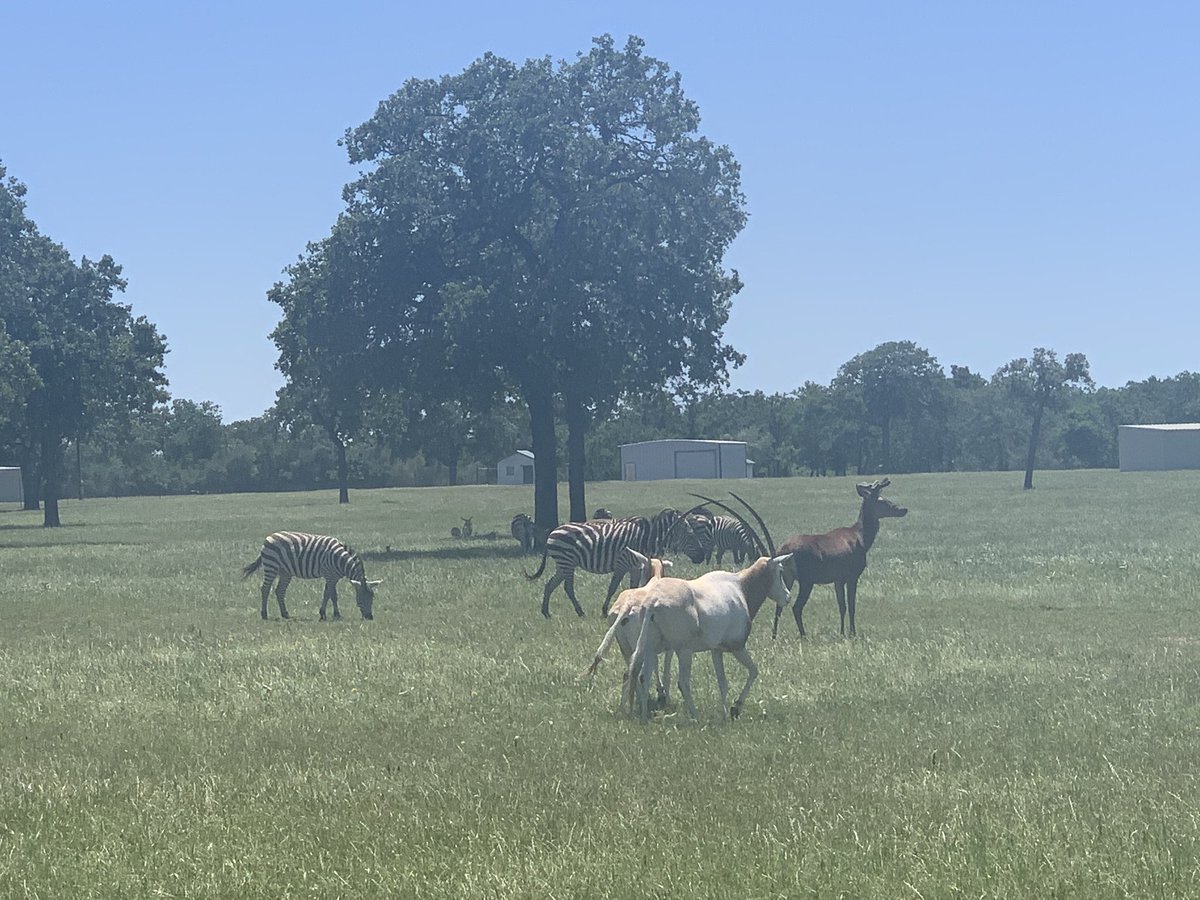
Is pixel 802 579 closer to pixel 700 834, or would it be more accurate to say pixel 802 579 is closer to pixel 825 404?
pixel 700 834

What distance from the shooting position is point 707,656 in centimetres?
1723

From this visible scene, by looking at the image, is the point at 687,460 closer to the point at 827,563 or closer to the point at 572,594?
the point at 572,594

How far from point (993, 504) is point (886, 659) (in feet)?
178

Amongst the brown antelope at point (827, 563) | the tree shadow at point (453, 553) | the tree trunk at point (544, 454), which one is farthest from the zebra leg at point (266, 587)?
the tree trunk at point (544, 454)

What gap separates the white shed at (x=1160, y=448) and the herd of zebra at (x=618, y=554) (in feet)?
330

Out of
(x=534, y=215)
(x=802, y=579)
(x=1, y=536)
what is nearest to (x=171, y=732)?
(x=802, y=579)

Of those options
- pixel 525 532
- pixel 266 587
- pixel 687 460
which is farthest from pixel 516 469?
pixel 266 587

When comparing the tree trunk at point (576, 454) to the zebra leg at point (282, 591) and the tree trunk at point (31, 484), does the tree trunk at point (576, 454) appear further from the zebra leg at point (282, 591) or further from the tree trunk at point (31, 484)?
the tree trunk at point (31, 484)

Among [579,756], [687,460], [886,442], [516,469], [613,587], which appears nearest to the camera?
[579,756]

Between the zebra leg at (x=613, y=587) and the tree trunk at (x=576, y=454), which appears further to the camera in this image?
the tree trunk at (x=576, y=454)

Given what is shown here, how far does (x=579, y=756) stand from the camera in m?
11.7

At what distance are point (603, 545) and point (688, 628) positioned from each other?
39.2ft

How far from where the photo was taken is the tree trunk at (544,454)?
43.4m

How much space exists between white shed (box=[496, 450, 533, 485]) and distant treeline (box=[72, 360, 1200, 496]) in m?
2.12
